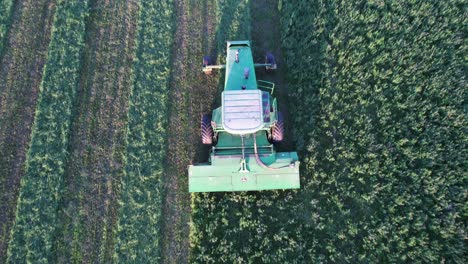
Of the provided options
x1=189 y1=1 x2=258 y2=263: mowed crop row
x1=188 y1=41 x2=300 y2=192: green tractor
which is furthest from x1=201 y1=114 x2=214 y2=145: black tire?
x1=189 y1=1 x2=258 y2=263: mowed crop row

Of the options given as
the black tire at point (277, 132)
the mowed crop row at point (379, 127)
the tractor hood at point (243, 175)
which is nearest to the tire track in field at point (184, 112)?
the tractor hood at point (243, 175)

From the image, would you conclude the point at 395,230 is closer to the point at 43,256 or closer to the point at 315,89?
the point at 315,89

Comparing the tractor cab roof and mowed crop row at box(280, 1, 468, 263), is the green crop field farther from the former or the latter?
the tractor cab roof

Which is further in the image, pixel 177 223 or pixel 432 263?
pixel 177 223

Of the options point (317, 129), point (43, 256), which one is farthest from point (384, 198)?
point (43, 256)

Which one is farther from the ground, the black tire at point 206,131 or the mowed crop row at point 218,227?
A: the black tire at point 206,131

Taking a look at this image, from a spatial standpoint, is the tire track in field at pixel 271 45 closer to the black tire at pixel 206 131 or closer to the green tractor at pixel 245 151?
the green tractor at pixel 245 151
